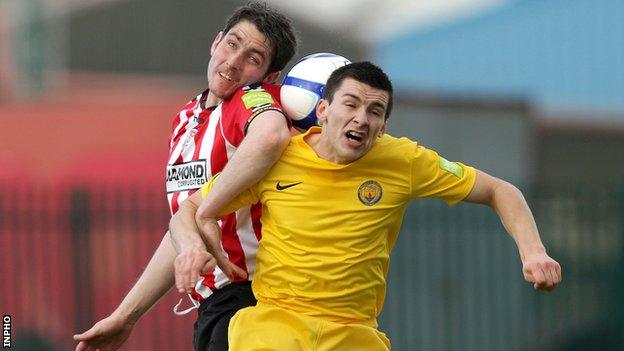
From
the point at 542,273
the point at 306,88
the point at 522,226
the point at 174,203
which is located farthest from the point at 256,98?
the point at 542,273

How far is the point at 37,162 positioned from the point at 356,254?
14129 millimetres

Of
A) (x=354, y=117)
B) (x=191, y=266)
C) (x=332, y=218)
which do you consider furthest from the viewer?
(x=332, y=218)

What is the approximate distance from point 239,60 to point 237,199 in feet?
2.32

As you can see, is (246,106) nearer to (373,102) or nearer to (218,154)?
(218,154)

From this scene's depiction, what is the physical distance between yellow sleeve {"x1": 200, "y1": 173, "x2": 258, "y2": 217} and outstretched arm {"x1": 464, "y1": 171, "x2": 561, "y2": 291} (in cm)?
86

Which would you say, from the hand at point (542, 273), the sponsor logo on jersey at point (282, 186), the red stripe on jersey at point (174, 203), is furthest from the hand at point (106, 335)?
the hand at point (542, 273)

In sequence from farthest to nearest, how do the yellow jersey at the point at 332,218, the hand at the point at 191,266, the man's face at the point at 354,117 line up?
the yellow jersey at the point at 332,218 → the man's face at the point at 354,117 → the hand at the point at 191,266

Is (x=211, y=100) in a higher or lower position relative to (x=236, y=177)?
higher

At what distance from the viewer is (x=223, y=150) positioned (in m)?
5.96

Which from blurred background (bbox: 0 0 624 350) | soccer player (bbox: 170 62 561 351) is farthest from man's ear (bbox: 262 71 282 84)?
blurred background (bbox: 0 0 624 350)

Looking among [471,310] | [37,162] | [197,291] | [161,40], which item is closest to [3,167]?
[37,162]

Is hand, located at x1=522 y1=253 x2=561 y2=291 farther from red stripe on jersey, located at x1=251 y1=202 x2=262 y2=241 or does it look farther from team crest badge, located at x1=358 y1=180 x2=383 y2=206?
red stripe on jersey, located at x1=251 y1=202 x2=262 y2=241

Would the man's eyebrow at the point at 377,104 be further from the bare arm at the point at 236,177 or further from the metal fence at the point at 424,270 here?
the metal fence at the point at 424,270

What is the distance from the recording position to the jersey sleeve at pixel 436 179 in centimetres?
564
